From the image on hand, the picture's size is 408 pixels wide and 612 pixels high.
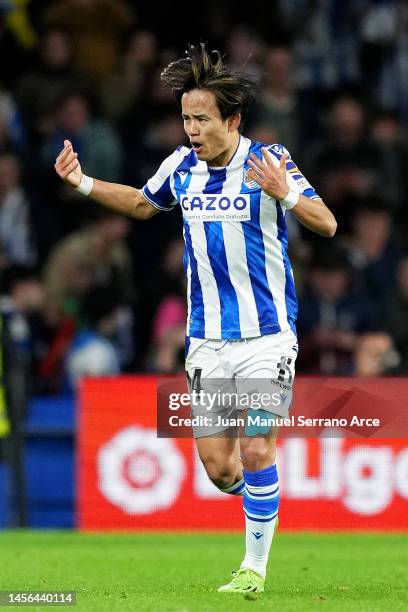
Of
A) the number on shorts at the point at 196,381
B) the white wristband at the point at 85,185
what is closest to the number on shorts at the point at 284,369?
the number on shorts at the point at 196,381

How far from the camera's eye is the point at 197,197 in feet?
25.2

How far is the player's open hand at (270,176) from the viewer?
7.24 metres

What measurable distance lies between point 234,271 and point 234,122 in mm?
761

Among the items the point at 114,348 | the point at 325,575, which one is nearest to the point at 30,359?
the point at 114,348

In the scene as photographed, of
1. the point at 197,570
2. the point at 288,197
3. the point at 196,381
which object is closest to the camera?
the point at 288,197

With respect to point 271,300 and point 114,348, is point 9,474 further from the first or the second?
point 271,300

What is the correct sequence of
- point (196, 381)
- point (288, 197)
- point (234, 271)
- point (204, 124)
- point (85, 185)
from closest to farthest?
point (288, 197) < point (204, 124) < point (234, 271) < point (196, 381) < point (85, 185)

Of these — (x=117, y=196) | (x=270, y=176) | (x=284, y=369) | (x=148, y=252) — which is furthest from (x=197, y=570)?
(x=148, y=252)

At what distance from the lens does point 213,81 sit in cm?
753

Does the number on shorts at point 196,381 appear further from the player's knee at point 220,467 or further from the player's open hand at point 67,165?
the player's open hand at point 67,165

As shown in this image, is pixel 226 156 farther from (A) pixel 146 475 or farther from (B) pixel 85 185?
(A) pixel 146 475

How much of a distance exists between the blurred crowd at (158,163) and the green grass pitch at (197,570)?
5.00ft

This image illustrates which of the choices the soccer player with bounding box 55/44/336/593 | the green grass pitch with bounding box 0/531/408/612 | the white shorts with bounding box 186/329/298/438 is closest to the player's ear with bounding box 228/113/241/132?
the soccer player with bounding box 55/44/336/593

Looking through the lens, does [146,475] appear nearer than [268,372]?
No
